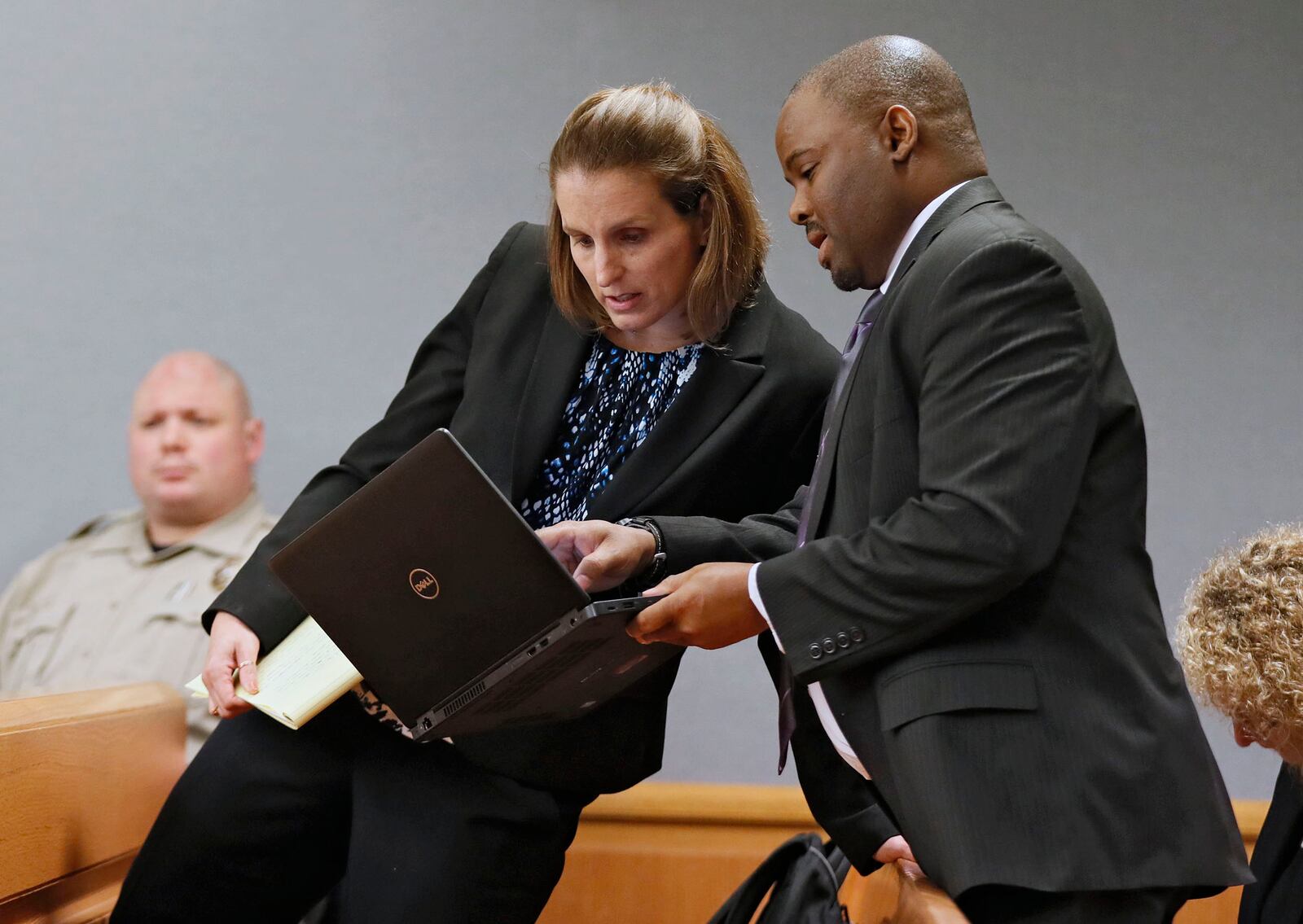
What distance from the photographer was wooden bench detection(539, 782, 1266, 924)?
2.67 m

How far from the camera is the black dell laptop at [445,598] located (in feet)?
3.86

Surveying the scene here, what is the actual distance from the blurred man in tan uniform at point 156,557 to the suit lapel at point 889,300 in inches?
65.3

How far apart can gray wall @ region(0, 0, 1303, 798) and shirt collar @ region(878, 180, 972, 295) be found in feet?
5.14

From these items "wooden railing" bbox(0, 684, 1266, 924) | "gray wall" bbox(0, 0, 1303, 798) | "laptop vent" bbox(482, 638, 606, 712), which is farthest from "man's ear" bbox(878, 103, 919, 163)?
"gray wall" bbox(0, 0, 1303, 798)

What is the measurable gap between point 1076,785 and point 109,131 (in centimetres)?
261

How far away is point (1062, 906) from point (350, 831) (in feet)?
2.78

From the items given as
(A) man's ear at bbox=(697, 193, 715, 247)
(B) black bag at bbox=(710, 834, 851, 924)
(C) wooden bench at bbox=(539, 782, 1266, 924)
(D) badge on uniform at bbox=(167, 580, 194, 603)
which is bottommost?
(C) wooden bench at bbox=(539, 782, 1266, 924)

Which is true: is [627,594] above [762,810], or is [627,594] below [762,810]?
above

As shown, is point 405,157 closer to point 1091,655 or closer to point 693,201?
point 693,201

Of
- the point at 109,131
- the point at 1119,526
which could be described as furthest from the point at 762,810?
the point at 109,131

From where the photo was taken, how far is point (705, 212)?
5.34 feet

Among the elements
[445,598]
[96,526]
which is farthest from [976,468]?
[96,526]

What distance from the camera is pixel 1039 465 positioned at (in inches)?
42.8

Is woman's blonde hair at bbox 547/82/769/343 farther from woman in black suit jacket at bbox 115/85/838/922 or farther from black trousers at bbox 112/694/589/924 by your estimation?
black trousers at bbox 112/694/589/924
